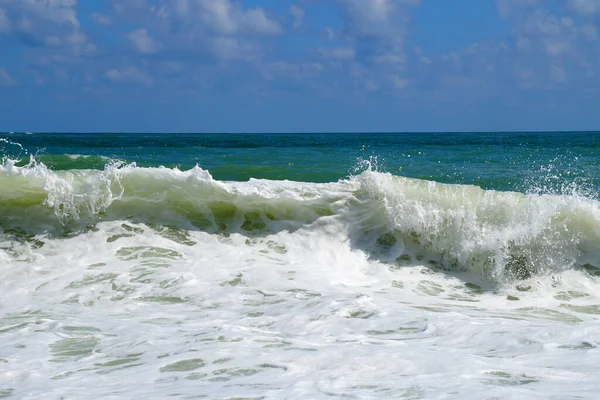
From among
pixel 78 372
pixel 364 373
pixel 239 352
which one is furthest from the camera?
pixel 239 352

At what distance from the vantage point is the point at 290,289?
6961 mm

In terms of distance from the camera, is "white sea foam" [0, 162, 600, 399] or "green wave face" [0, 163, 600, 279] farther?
"green wave face" [0, 163, 600, 279]

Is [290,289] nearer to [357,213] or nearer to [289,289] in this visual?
[289,289]

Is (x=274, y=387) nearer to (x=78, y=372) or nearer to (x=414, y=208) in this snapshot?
(x=78, y=372)

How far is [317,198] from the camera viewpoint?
9.62m

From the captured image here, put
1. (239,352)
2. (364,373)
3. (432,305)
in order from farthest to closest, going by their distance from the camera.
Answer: (432,305)
(239,352)
(364,373)

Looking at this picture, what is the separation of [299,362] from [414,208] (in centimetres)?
504

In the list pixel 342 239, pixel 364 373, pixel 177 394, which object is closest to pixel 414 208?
pixel 342 239

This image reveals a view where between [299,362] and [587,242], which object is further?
[587,242]

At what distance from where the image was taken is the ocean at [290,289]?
4.16 meters

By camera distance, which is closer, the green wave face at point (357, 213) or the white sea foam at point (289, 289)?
the white sea foam at point (289, 289)

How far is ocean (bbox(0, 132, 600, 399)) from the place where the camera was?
416cm

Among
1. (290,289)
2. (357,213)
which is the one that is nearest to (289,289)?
(290,289)

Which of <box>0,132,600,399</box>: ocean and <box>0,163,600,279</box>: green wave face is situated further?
<box>0,163,600,279</box>: green wave face
